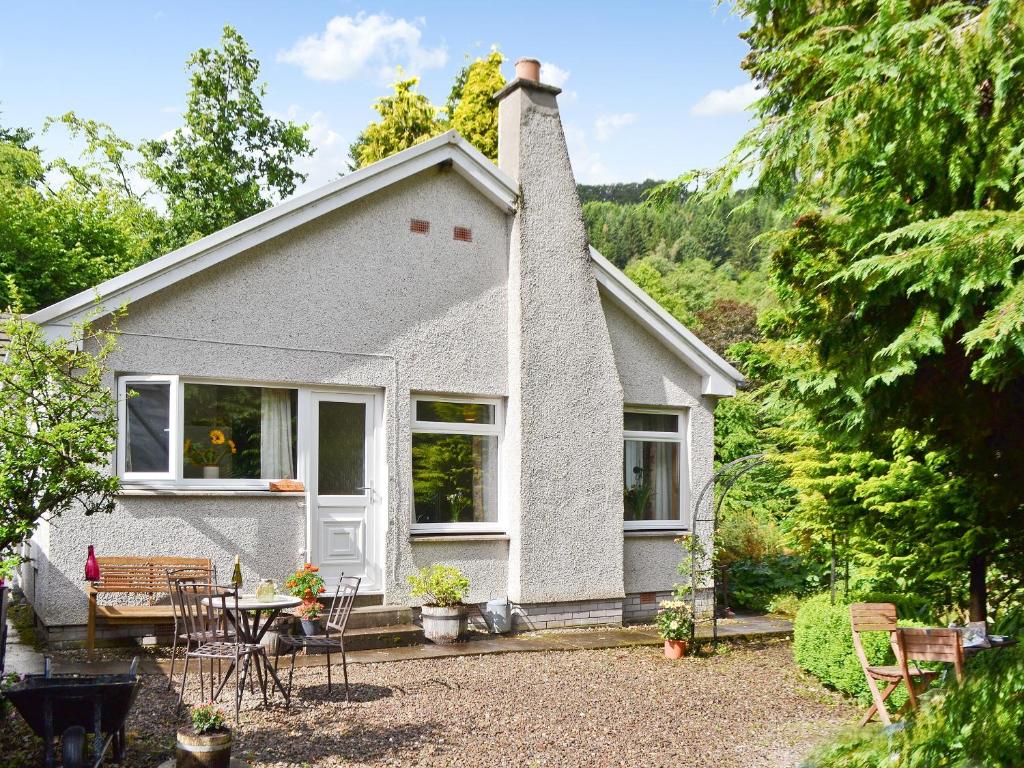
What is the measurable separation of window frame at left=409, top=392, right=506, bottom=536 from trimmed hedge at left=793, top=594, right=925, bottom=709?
400 cm

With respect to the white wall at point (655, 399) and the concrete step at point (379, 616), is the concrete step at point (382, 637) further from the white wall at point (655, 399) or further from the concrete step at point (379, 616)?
the white wall at point (655, 399)

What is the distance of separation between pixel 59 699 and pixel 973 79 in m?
6.32

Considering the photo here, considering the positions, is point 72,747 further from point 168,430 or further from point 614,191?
point 614,191

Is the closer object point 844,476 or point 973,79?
point 973,79

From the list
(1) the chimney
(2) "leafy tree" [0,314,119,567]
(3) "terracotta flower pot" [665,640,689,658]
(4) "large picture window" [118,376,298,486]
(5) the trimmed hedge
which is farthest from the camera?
(1) the chimney

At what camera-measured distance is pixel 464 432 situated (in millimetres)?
12047

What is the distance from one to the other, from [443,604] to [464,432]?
2.25m

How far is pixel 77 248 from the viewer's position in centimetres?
2467

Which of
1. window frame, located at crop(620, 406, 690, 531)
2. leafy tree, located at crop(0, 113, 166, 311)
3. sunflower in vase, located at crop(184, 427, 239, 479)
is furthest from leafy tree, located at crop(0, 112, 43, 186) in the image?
window frame, located at crop(620, 406, 690, 531)

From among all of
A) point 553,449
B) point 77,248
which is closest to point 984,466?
point 553,449

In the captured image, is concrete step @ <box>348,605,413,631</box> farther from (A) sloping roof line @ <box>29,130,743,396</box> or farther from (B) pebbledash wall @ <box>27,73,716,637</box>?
(A) sloping roof line @ <box>29,130,743,396</box>

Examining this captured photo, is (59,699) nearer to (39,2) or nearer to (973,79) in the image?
(973,79)

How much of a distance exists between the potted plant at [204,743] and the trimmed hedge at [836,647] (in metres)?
5.84

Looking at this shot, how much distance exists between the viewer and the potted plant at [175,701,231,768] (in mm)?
5633
